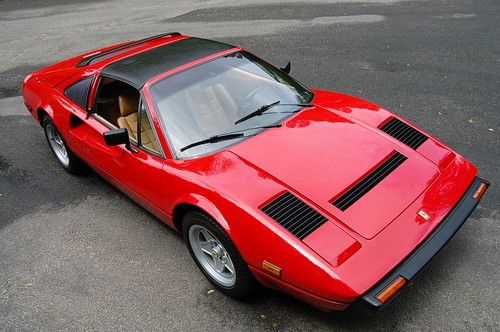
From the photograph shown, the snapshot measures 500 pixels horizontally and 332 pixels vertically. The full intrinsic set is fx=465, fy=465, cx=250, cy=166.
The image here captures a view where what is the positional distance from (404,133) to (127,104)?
8.08ft

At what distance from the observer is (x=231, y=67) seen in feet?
13.5

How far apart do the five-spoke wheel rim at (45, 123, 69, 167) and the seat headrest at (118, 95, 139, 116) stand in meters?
1.18

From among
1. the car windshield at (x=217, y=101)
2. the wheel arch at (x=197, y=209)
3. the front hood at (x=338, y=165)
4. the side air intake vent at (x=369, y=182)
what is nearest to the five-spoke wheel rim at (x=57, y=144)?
the car windshield at (x=217, y=101)

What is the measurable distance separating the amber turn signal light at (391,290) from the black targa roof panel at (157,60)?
8.14 feet

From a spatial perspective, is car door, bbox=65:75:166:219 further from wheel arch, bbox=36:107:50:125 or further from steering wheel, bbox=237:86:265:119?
wheel arch, bbox=36:107:50:125

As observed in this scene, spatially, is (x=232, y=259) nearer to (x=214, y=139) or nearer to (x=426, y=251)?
(x=214, y=139)

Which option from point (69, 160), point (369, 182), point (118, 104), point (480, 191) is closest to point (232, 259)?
point (369, 182)

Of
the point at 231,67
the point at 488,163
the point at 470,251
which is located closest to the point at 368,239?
the point at 470,251

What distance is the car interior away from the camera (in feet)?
13.8

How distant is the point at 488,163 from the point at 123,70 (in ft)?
11.8

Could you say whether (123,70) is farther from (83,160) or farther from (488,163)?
(488,163)

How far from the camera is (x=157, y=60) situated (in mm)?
4172

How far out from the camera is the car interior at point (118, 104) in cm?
419

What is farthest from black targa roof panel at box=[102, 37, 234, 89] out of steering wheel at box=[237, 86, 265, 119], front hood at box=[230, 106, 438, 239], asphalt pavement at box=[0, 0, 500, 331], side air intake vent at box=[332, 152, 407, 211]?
side air intake vent at box=[332, 152, 407, 211]
